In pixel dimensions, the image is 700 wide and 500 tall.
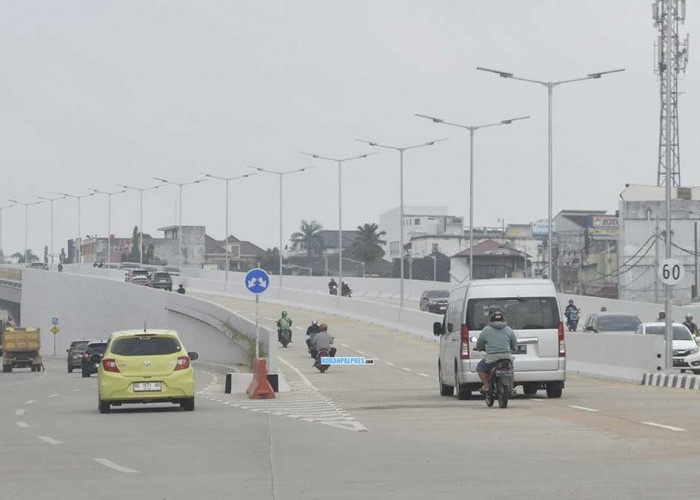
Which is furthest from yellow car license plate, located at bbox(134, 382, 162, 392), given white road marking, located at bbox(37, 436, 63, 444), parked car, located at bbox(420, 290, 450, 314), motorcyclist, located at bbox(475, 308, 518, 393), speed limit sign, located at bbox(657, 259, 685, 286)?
parked car, located at bbox(420, 290, 450, 314)

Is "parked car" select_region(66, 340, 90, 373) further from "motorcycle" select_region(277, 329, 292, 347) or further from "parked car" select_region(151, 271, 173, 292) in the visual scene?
"parked car" select_region(151, 271, 173, 292)

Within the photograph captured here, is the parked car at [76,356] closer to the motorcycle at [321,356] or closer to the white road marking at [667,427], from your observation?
the motorcycle at [321,356]

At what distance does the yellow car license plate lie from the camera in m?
27.7

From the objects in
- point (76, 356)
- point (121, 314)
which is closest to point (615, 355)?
point (76, 356)

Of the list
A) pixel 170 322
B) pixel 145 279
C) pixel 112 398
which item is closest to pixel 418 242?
pixel 145 279

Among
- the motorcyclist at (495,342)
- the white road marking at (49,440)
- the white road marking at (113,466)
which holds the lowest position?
the white road marking at (49,440)

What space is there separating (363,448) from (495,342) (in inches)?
319

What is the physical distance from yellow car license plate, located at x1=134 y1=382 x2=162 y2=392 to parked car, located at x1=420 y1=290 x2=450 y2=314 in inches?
2228

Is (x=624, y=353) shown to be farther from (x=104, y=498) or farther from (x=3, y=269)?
(x=3, y=269)

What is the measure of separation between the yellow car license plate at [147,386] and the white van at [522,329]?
18.0ft

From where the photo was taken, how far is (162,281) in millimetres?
116312

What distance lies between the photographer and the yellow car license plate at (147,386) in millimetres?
27672

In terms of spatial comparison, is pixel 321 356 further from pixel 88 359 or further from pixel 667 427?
pixel 667 427

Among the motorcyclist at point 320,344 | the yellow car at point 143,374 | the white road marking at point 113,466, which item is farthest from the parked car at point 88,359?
the white road marking at point 113,466
